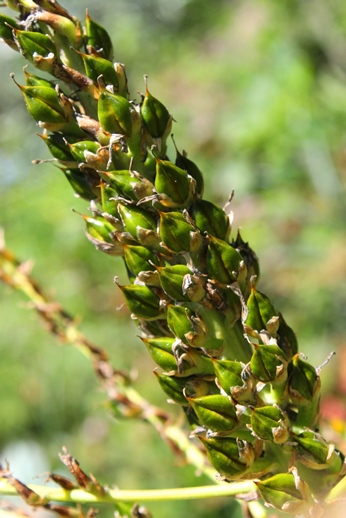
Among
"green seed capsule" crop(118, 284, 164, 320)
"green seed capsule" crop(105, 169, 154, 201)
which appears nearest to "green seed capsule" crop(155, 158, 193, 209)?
"green seed capsule" crop(105, 169, 154, 201)

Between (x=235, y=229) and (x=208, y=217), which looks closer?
(x=208, y=217)

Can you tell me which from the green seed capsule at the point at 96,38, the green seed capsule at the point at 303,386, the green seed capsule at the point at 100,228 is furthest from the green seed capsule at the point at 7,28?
the green seed capsule at the point at 303,386

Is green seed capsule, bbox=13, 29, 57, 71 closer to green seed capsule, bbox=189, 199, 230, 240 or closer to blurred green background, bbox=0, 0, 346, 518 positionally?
green seed capsule, bbox=189, 199, 230, 240

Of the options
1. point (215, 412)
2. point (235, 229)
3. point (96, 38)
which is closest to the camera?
point (215, 412)

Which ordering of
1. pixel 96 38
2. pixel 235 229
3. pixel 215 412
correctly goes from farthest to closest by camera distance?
pixel 235 229 → pixel 96 38 → pixel 215 412

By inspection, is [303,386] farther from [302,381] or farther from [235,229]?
[235,229]

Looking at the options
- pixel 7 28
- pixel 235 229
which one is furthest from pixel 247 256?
pixel 235 229

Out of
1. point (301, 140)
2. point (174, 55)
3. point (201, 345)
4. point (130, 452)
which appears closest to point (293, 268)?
point (301, 140)
